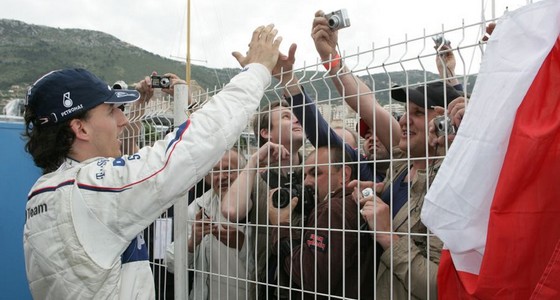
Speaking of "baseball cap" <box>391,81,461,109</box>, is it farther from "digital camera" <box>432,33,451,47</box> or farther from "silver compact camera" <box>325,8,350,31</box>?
"silver compact camera" <box>325,8,350,31</box>

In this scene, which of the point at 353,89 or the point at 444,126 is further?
the point at 353,89

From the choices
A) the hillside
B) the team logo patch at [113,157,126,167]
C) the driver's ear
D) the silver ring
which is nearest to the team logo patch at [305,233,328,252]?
the silver ring

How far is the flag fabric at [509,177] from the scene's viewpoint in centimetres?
126

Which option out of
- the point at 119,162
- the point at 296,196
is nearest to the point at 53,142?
the point at 119,162

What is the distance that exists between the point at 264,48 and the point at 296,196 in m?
0.65

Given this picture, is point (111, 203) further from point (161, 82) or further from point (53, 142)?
point (161, 82)

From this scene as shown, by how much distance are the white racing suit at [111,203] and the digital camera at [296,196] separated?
0.50m

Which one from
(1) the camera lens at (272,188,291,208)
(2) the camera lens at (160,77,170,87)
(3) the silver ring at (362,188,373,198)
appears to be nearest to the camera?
(3) the silver ring at (362,188,373,198)

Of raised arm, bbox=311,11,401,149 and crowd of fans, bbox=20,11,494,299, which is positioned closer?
crowd of fans, bbox=20,11,494,299

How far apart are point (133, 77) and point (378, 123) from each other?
65.9m

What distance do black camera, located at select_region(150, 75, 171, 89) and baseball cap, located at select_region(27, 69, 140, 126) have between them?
Result: 1.04 metres

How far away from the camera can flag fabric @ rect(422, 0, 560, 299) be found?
4.15 ft

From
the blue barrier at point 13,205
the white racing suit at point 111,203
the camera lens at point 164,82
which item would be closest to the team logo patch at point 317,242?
the white racing suit at point 111,203

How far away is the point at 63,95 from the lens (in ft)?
6.56
